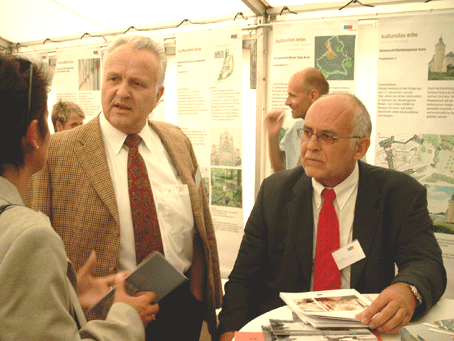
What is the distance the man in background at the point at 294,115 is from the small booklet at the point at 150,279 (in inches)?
77.5

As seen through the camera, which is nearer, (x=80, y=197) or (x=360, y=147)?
(x=80, y=197)

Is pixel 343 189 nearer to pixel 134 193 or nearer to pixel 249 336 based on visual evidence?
pixel 249 336

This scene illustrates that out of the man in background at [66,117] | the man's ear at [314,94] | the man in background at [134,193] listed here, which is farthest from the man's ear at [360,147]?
the man in background at [66,117]

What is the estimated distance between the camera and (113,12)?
378 centimetres

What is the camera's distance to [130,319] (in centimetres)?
98

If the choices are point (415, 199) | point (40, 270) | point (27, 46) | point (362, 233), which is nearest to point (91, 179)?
point (40, 270)

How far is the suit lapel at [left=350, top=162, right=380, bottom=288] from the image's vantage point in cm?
162

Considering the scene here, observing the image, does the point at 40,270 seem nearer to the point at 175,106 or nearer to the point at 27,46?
the point at 175,106

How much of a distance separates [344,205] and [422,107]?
1657mm

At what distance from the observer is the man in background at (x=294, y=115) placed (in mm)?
2980

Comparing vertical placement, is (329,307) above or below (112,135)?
below

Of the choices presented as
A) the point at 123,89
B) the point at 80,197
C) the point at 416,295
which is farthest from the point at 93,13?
the point at 416,295

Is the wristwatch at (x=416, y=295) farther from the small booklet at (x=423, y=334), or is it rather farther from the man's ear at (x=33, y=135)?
the man's ear at (x=33, y=135)

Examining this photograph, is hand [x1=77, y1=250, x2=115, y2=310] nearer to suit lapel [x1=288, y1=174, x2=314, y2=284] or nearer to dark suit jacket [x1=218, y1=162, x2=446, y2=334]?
dark suit jacket [x1=218, y1=162, x2=446, y2=334]
